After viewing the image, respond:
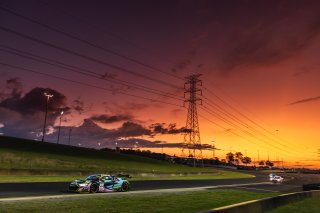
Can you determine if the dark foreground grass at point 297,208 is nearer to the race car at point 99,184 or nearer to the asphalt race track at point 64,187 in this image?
the race car at point 99,184

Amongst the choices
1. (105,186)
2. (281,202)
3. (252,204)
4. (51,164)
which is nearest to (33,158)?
(51,164)

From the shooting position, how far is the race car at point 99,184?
23281 mm

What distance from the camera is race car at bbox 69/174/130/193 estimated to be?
23281 mm

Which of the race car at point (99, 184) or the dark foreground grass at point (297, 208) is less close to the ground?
the race car at point (99, 184)

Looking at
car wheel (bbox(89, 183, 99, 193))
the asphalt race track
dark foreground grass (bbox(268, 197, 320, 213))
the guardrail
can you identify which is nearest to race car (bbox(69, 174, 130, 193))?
car wheel (bbox(89, 183, 99, 193))

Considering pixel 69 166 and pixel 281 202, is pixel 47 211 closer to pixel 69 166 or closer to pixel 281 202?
pixel 281 202

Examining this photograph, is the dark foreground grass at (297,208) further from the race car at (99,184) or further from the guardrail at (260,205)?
the race car at (99,184)

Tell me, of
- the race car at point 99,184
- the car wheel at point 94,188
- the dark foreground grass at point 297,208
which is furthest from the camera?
the car wheel at point 94,188

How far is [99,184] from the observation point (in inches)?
970

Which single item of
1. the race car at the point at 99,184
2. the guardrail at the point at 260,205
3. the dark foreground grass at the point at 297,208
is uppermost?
the race car at the point at 99,184

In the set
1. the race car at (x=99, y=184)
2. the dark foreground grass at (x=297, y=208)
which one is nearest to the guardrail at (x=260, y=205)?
the dark foreground grass at (x=297, y=208)

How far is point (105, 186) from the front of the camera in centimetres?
2503

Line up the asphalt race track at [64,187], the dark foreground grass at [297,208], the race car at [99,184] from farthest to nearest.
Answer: the race car at [99,184] < the asphalt race track at [64,187] < the dark foreground grass at [297,208]

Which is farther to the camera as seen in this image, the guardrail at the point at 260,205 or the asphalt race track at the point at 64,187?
the asphalt race track at the point at 64,187
